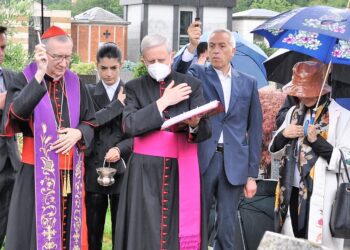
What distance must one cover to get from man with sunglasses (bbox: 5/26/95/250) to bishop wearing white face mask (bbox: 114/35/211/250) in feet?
1.36

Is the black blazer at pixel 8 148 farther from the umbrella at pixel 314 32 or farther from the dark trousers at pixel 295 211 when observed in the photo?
the dark trousers at pixel 295 211

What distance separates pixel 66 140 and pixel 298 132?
1.84 metres

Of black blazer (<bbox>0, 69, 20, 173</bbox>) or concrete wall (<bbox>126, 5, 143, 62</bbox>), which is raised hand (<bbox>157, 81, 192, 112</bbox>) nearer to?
black blazer (<bbox>0, 69, 20, 173</bbox>)

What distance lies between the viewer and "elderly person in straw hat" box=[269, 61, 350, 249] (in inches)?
227

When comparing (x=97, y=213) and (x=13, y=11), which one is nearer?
(x=97, y=213)

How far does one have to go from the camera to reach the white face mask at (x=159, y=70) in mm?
5547

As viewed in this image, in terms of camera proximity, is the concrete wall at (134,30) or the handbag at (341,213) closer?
the handbag at (341,213)

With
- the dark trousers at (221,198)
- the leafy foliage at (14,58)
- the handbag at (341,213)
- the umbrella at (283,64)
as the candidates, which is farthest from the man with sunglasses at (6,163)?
the leafy foliage at (14,58)

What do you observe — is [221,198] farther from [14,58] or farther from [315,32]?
[14,58]

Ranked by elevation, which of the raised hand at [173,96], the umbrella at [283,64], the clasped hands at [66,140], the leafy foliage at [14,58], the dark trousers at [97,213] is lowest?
the dark trousers at [97,213]

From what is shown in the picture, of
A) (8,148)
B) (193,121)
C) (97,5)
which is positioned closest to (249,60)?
(8,148)

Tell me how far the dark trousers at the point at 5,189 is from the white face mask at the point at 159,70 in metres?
1.68

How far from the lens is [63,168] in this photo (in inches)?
228

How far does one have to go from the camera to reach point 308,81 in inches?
233
